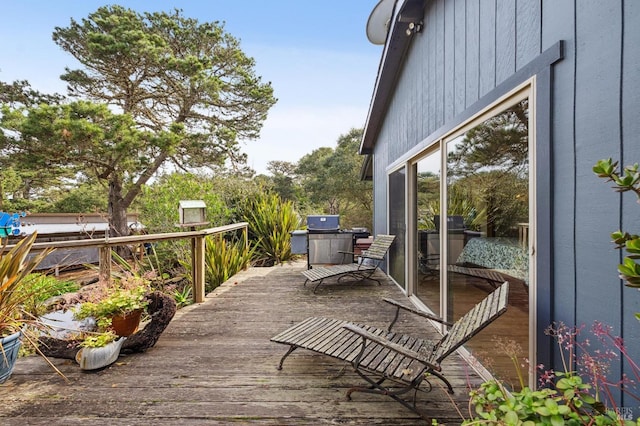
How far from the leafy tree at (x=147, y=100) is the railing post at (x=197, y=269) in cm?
687

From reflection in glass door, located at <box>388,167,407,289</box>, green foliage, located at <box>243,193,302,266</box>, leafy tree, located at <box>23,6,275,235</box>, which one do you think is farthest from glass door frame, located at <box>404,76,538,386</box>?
leafy tree, located at <box>23,6,275,235</box>

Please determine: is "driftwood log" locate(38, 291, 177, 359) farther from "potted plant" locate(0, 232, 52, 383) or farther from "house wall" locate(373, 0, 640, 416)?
"house wall" locate(373, 0, 640, 416)

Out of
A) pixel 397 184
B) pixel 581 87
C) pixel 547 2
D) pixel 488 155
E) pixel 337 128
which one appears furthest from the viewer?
pixel 337 128

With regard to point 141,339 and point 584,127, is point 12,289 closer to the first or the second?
point 141,339

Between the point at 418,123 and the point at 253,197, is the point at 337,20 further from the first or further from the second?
the point at 418,123

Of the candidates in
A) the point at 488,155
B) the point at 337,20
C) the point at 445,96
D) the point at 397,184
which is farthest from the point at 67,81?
the point at 488,155

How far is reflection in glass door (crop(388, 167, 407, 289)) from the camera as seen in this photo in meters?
4.66

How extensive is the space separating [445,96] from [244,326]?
330cm

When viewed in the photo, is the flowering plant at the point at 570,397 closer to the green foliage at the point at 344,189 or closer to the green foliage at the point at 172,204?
the green foliage at the point at 172,204

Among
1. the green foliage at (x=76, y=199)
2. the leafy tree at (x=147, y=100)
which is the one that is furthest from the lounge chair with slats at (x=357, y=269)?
the green foliage at (x=76, y=199)

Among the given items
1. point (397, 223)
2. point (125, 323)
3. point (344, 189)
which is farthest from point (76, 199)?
point (397, 223)

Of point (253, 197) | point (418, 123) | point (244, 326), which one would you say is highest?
point (418, 123)

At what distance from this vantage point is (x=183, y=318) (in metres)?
3.52

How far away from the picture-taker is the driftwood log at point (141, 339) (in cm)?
247
